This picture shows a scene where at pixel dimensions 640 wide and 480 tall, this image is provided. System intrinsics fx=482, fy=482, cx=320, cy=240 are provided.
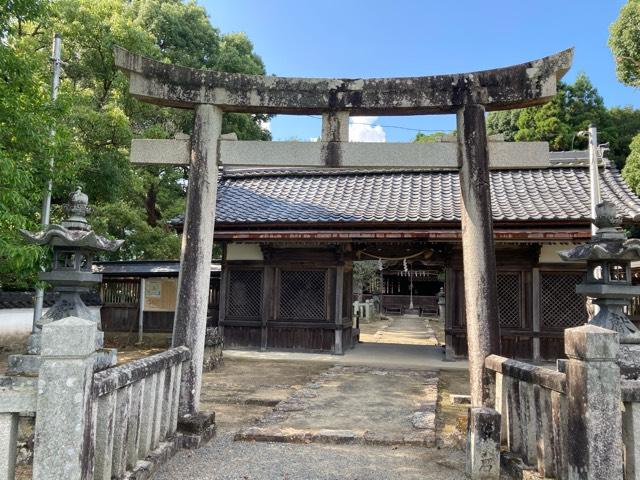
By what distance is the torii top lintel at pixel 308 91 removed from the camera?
613 cm

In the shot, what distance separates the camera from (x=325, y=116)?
21.0 feet

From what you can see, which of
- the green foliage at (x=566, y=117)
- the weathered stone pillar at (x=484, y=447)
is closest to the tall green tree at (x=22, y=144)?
the weathered stone pillar at (x=484, y=447)

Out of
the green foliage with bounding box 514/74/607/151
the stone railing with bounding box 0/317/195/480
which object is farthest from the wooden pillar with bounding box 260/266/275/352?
the green foliage with bounding box 514/74/607/151

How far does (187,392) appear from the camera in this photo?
5777 mm

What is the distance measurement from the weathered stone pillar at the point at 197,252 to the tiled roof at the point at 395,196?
6387 mm

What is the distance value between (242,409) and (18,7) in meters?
7.23

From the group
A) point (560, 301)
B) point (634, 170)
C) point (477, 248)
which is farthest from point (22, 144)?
point (634, 170)

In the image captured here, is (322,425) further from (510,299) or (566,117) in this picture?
(566,117)

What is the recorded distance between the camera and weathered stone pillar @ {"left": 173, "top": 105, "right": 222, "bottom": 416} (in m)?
5.86

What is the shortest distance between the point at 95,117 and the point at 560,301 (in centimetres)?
1234

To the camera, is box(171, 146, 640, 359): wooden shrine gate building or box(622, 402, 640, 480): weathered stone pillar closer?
box(622, 402, 640, 480): weathered stone pillar

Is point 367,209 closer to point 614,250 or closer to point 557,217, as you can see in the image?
point 557,217

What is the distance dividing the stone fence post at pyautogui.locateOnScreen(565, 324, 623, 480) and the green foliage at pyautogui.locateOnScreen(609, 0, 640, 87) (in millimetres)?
21495

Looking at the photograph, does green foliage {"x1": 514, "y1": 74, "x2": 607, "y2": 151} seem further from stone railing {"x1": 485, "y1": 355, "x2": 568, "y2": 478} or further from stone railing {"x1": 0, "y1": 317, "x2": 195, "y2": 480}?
stone railing {"x1": 0, "y1": 317, "x2": 195, "y2": 480}
